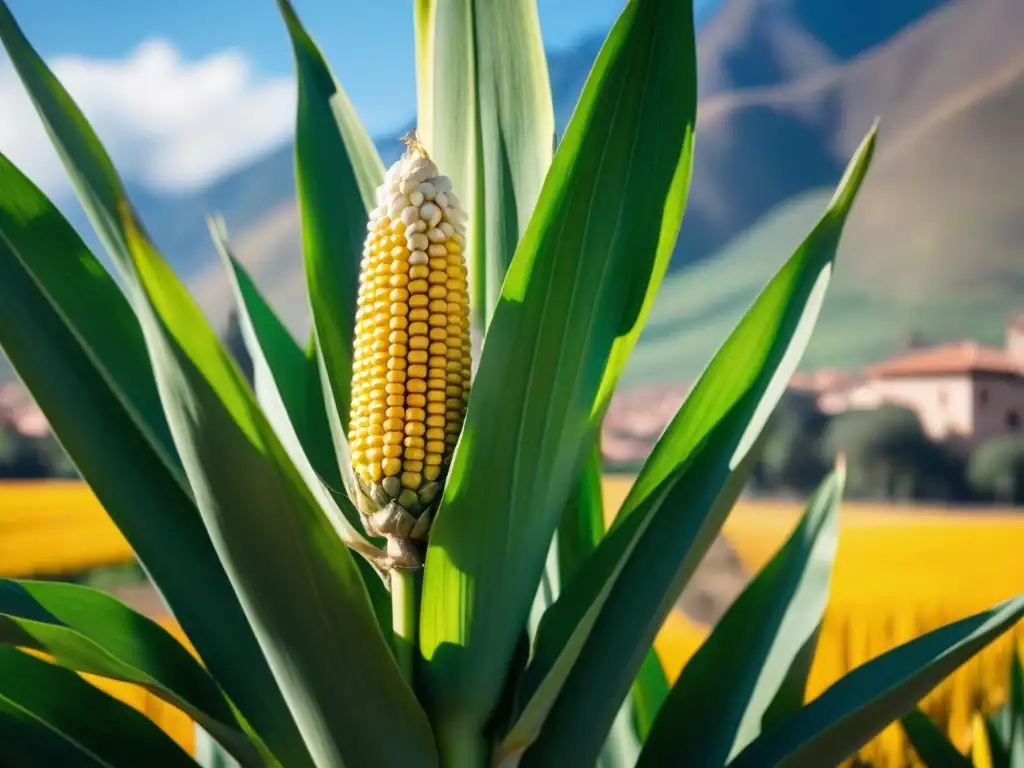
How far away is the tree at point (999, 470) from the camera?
103 centimetres

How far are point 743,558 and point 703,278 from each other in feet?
1.14

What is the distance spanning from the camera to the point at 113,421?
0.39 metres

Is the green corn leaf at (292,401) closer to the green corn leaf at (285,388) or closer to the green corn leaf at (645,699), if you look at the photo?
the green corn leaf at (285,388)

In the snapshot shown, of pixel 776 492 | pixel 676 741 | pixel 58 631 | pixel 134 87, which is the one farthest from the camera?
pixel 134 87

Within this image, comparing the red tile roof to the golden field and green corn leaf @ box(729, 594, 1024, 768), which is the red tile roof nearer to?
the golden field

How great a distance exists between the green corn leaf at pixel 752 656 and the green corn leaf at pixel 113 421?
0.61ft

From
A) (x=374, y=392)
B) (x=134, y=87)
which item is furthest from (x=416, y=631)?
(x=134, y=87)

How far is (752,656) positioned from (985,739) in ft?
1.38

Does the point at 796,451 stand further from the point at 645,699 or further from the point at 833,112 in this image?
the point at 645,699

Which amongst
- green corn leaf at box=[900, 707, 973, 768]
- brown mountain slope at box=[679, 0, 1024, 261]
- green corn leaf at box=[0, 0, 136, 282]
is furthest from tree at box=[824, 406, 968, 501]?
green corn leaf at box=[0, 0, 136, 282]

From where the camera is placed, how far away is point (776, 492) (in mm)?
1094

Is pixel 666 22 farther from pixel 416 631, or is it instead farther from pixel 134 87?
pixel 134 87

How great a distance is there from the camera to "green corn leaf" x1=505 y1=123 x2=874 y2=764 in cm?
37

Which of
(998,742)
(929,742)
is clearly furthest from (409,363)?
(998,742)
